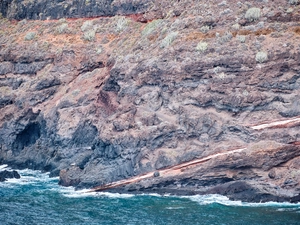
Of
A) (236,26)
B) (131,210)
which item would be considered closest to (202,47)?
(236,26)

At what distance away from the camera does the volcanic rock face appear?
4128 centimetres

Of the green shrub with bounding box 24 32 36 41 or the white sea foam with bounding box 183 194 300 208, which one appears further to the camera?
the green shrub with bounding box 24 32 36 41

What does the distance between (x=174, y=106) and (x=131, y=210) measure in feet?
31.7

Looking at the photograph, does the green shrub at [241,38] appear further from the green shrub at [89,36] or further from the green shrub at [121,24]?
the green shrub at [89,36]

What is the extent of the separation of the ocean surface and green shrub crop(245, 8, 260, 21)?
14.6m

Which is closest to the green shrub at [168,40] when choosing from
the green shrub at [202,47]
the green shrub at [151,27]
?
the green shrub at [202,47]

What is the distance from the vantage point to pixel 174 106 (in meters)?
45.8

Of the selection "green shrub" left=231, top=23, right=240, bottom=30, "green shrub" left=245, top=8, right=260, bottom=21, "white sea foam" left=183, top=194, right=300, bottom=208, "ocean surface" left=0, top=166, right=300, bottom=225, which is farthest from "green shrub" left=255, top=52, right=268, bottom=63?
"ocean surface" left=0, top=166, right=300, bottom=225

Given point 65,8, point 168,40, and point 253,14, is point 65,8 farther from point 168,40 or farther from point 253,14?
point 253,14

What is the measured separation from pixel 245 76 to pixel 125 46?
A: 1294 cm

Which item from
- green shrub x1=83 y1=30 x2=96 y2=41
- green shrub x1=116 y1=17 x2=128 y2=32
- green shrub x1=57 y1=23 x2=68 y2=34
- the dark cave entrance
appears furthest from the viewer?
green shrub x1=57 y1=23 x2=68 y2=34

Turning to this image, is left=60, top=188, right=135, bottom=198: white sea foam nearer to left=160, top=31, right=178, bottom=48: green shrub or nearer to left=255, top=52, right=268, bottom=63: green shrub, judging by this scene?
left=255, top=52, right=268, bottom=63: green shrub

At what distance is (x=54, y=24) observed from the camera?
2493 inches

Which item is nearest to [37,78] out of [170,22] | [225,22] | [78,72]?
[78,72]
